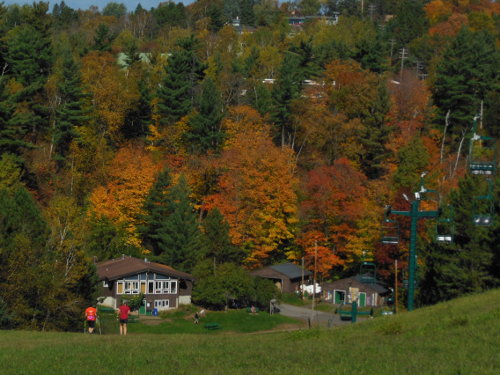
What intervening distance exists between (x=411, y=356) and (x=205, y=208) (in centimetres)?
6149

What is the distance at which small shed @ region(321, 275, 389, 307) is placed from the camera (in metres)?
73.8

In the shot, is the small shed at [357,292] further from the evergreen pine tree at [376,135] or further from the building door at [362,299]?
the evergreen pine tree at [376,135]

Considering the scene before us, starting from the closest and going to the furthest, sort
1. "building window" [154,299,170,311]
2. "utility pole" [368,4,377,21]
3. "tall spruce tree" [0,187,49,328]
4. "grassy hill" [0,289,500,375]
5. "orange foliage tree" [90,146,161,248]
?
"grassy hill" [0,289,500,375] < "tall spruce tree" [0,187,49,328] < "building window" [154,299,170,311] < "orange foliage tree" [90,146,161,248] < "utility pole" [368,4,377,21]

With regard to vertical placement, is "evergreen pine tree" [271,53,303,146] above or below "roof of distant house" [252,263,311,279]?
above

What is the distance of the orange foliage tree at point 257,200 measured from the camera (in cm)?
7706

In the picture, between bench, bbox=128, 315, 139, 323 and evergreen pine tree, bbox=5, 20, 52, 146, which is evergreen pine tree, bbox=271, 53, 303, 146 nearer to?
evergreen pine tree, bbox=5, 20, 52, 146

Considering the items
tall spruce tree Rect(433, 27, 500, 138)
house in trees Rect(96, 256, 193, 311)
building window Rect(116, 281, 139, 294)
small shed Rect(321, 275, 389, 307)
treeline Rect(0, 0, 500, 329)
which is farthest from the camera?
tall spruce tree Rect(433, 27, 500, 138)

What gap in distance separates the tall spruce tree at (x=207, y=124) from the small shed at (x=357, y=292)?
20.3 metres

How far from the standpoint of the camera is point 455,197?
52125mm

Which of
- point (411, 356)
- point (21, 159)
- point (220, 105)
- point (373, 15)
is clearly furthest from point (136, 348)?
point (373, 15)

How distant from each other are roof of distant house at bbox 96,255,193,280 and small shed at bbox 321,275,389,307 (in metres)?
12.7

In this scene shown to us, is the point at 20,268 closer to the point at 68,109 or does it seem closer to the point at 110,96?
the point at 68,109

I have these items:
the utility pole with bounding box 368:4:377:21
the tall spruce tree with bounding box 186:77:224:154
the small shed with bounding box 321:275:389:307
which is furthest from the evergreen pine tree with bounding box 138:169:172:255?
the utility pole with bounding box 368:4:377:21

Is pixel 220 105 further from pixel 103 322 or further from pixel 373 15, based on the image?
pixel 373 15
